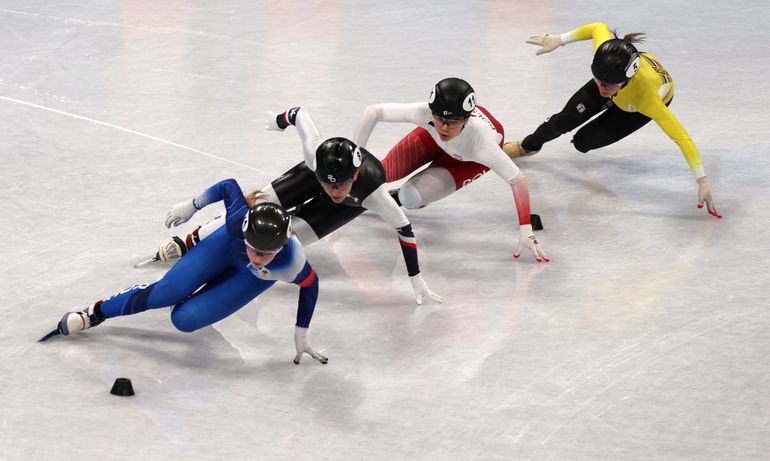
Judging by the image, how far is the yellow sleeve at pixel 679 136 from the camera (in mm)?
7016

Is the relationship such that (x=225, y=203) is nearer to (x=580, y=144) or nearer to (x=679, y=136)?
(x=679, y=136)

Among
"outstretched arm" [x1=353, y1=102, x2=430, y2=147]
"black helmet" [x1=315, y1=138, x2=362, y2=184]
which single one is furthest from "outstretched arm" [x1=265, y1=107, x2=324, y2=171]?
"black helmet" [x1=315, y1=138, x2=362, y2=184]

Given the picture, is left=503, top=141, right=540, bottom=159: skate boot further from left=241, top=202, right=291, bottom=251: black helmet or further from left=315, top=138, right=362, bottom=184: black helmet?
left=241, top=202, right=291, bottom=251: black helmet

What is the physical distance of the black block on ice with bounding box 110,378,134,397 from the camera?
491cm

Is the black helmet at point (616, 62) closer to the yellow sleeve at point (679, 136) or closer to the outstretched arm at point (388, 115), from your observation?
the yellow sleeve at point (679, 136)

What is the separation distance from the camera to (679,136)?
7.04 m

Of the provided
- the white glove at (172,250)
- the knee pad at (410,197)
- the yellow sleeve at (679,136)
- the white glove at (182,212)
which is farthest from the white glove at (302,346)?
the yellow sleeve at (679,136)

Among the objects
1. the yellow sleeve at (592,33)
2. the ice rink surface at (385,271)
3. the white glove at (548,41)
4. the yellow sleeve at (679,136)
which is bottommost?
the ice rink surface at (385,271)

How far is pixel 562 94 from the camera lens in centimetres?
942

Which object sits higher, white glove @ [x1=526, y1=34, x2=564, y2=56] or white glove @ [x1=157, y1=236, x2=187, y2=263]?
white glove @ [x1=526, y1=34, x2=564, y2=56]

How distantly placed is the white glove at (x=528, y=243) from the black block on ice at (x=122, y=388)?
2614 millimetres

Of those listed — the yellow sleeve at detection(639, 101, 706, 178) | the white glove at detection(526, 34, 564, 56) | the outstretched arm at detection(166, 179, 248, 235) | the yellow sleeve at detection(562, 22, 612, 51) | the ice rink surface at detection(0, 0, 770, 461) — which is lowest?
the ice rink surface at detection(0, 0, 770, 461)

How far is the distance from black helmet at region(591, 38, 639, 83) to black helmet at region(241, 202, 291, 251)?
2.76m

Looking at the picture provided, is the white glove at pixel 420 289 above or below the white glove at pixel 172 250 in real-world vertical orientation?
below
